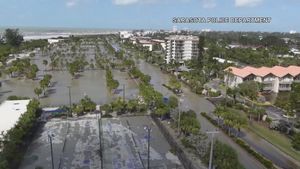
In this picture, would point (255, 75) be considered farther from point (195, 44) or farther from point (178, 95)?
point (195, 44)

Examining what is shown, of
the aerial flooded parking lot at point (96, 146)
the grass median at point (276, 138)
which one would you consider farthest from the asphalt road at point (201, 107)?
the aerial flooded parking lot at point (96, 146)

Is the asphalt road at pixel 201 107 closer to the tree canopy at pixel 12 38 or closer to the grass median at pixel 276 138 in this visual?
the grass median at pixel 276 138

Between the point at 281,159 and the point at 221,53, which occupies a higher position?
the point at 221,53

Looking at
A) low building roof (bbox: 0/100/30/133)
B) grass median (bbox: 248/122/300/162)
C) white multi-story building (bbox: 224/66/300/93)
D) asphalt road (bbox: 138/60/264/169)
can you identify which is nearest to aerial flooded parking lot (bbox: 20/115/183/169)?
low building roof (bbox: 0/100/30/133)

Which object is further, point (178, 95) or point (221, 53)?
point (221, 53)

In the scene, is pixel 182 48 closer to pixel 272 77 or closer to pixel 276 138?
pixel 272 77

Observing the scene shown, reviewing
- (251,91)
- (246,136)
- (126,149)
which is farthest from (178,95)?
(126,149)
